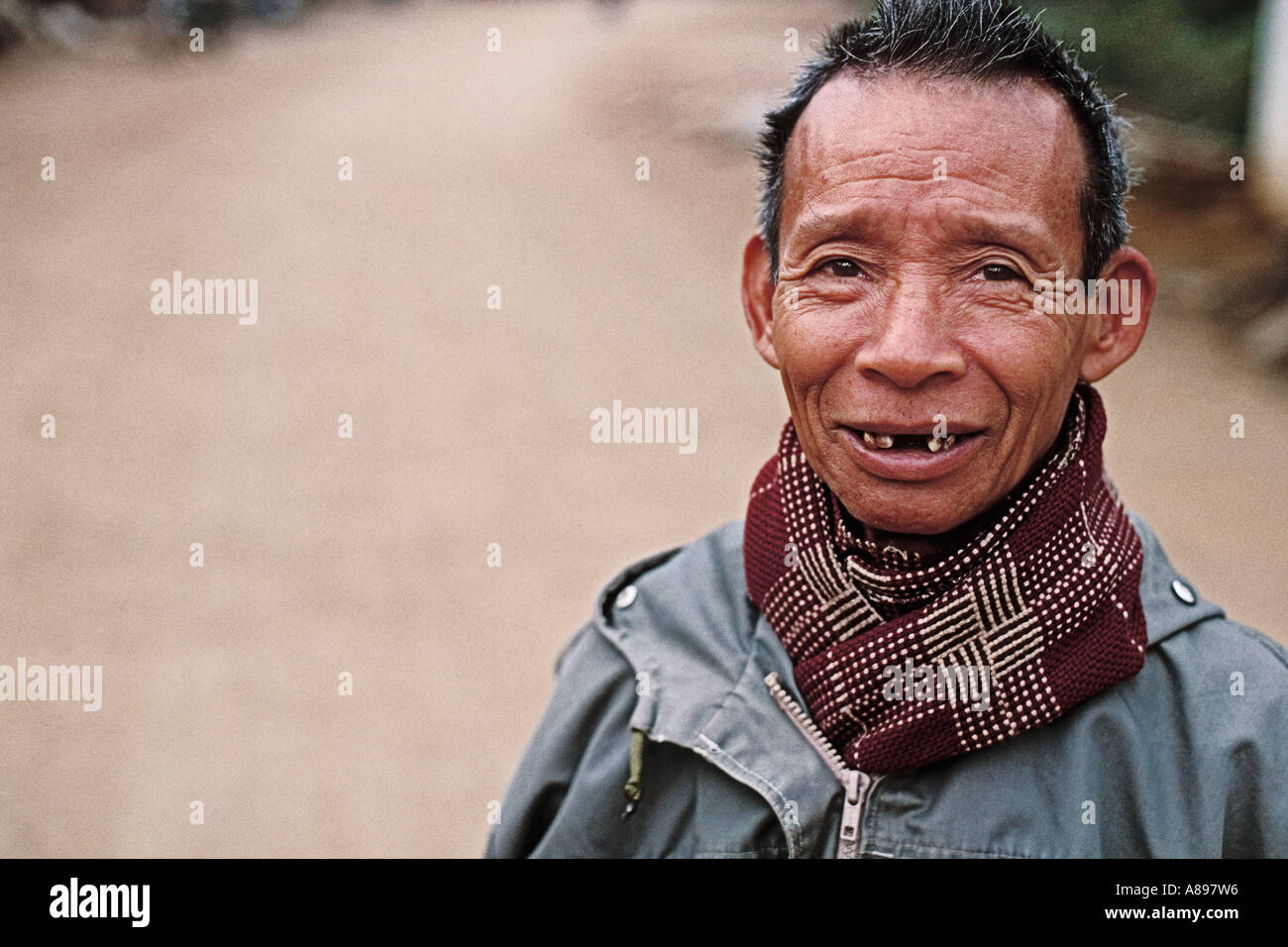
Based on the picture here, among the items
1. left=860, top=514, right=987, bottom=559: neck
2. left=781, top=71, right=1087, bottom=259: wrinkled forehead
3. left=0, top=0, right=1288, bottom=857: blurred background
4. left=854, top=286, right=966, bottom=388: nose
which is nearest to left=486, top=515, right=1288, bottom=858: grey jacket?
left=860, top=514, right=987, bottom=559: neck

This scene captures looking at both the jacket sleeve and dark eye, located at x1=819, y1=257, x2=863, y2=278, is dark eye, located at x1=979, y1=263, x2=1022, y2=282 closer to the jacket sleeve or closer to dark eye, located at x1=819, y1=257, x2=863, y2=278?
dark eye, located at x1=819, y1=257, x2=863, y2=278

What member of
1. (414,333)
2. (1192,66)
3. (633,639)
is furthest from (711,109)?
(633,639)

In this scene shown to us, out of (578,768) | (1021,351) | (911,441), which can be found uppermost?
(1021,351)

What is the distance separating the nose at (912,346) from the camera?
142 cm

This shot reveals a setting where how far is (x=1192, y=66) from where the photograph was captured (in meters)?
8.64

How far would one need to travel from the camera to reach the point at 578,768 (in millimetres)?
1843

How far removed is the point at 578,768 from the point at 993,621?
657 mm

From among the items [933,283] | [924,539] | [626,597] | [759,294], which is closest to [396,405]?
[626,597]

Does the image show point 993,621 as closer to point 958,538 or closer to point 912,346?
point 958,538

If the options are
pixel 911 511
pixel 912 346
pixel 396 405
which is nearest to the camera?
pixel 912 346

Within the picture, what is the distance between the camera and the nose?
1.42 metres
